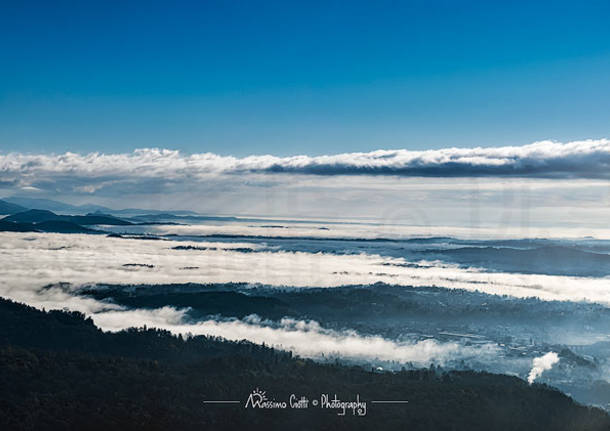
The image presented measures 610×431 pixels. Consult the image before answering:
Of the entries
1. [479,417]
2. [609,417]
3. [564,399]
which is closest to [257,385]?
[479,417]

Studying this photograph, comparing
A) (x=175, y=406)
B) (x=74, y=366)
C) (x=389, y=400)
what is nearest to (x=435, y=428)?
(x=389, y=400)

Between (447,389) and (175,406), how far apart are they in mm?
83599

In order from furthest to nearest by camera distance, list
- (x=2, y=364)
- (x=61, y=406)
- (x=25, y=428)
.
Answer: (x=2, y=364), (x=61, y=406), (x=25, y=428)

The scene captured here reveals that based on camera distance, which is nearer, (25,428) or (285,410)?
(25,428)

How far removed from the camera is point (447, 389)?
558 feet

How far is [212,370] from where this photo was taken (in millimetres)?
169500

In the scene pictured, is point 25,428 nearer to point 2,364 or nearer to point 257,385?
point 2,364

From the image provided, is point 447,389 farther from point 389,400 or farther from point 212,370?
point 212,370

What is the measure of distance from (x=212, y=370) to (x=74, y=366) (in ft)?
127

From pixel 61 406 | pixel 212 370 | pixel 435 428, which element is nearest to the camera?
pixel 61 406

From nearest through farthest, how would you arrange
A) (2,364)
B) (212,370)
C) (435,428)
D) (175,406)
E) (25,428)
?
(25,428), (175,406), (435,428), (2,364), (212,370)

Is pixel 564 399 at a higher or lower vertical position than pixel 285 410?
lower

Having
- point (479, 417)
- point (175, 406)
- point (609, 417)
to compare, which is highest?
point (175, 406)

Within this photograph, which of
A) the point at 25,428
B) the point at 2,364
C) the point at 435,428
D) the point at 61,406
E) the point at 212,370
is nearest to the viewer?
the point at 25,428
